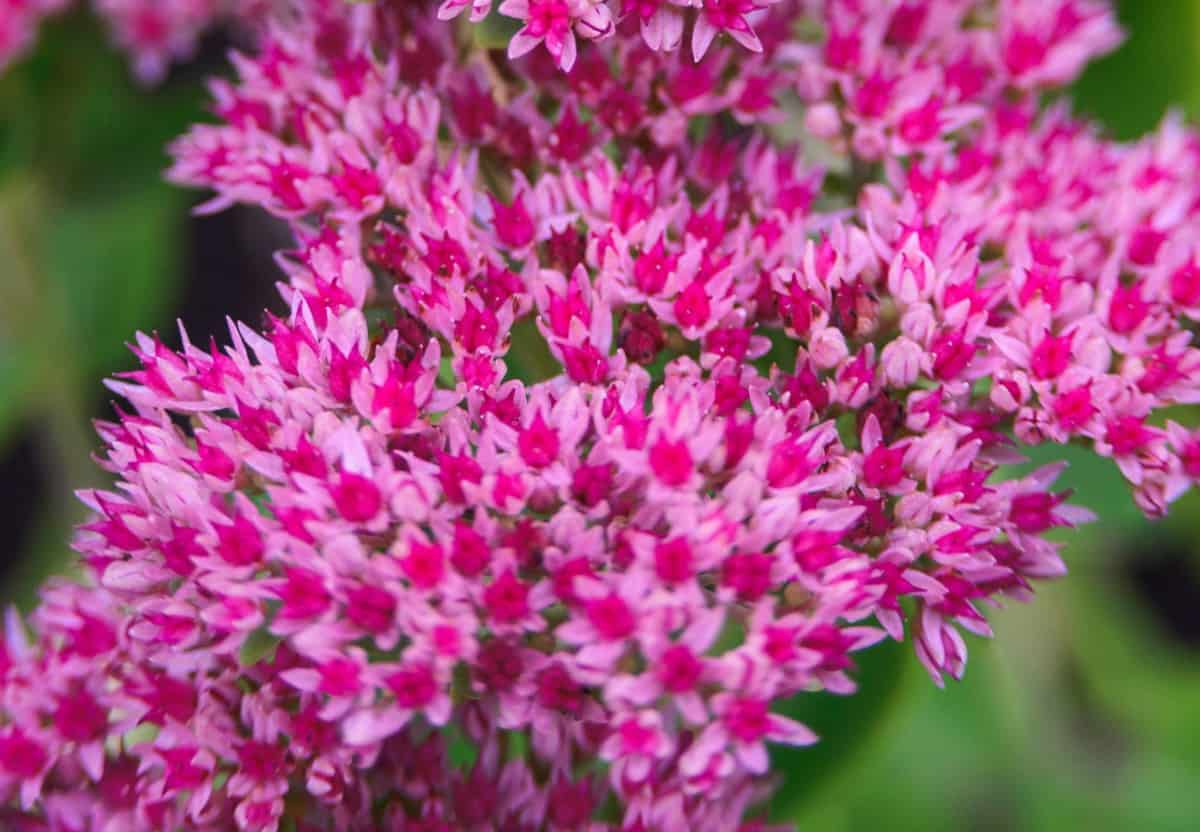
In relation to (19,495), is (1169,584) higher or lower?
lower

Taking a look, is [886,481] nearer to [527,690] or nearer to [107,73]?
[527,690]

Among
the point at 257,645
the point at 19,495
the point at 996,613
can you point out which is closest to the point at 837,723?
the point at 257,645

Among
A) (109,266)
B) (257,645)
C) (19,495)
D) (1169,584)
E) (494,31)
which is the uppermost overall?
(109,266)

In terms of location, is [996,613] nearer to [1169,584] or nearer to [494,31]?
[1169,584]

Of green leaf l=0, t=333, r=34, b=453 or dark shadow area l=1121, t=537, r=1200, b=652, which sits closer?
green leaf l=0, t=333, r=34, b=453

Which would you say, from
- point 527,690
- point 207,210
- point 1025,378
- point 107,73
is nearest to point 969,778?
point 1025,378

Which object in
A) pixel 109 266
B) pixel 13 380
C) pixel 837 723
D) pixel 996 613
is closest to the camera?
pixel 837 723

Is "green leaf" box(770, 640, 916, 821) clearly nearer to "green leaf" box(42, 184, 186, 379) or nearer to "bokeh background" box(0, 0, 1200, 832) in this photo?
"bokeh background" box(0, 0, 1200, 832)

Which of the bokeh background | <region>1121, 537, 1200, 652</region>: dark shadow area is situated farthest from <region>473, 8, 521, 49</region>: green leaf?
<region>1121, 537, 1200, 652</region>: dark shadow area
